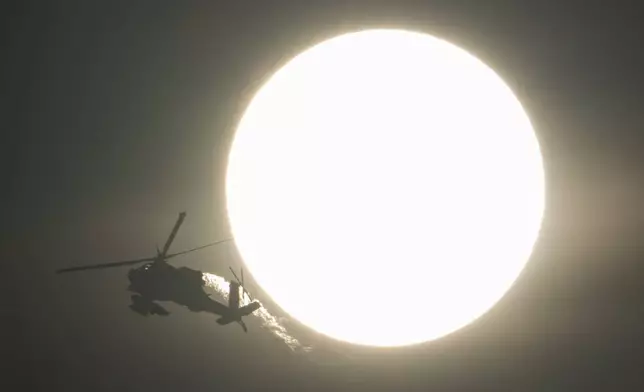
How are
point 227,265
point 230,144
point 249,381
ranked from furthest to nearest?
point 249,381 → point 227,265 → point 230,144

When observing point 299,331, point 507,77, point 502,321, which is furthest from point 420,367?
point 507,77

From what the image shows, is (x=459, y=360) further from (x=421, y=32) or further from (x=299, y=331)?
(x=421, y=32)

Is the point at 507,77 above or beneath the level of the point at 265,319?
above

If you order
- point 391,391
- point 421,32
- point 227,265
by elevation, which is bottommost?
point 391,391

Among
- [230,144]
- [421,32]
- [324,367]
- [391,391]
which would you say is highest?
[421,32]

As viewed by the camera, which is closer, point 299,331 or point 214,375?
point 299,331

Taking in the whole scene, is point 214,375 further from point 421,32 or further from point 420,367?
point 421,32

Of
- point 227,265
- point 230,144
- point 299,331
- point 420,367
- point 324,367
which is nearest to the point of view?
point 230,144

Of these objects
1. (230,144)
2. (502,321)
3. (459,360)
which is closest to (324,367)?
(459,360)

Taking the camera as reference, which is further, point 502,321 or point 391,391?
point 391,391
